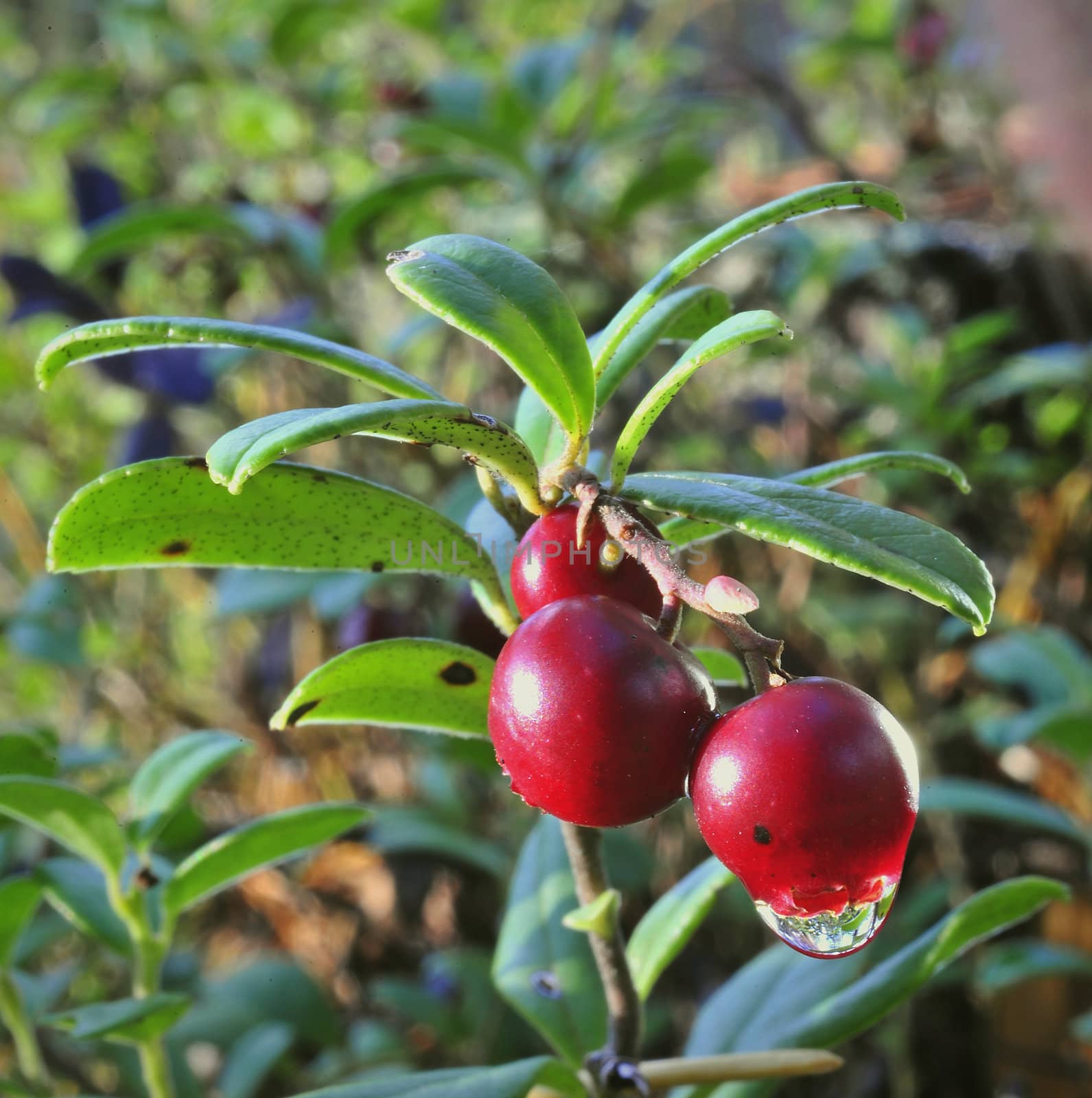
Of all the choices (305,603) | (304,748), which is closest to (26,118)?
(305,603)

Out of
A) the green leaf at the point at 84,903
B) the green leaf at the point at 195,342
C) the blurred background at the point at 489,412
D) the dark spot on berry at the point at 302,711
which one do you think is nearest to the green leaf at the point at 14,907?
the green leaf at the point at 84,903

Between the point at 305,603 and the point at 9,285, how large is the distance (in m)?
0.80

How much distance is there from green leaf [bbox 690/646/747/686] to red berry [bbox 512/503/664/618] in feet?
0.51

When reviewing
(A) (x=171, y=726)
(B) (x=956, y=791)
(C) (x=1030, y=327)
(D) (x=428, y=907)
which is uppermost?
(C) (x=1030, y=327)

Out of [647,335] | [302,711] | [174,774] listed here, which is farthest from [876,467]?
[174,774]

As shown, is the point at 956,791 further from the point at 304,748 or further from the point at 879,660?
the point at 304,748

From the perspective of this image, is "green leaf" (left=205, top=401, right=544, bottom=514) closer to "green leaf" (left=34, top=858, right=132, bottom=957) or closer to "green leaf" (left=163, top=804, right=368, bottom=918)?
"green leaf" (left=163, top=804, right=368, bottom=918)

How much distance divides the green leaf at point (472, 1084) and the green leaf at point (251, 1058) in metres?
0.64

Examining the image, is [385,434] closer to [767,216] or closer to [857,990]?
[767,216]

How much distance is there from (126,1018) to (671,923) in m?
0.40

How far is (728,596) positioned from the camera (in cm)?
47

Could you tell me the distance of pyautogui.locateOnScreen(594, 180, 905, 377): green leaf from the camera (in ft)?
1.91

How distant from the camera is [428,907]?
206cm

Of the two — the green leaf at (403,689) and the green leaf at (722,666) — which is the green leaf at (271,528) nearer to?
the green leaf at (403,689)
